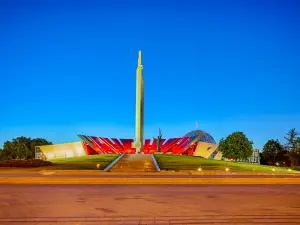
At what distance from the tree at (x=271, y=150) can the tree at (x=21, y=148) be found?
2103 inches

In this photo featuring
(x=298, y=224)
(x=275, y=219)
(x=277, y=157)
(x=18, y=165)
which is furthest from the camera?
(x=277, y=157)

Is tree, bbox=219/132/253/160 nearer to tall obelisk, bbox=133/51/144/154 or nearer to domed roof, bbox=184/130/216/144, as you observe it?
tall obelisk, bbox=133/51/144/154

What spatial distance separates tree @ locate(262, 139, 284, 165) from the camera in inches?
2793

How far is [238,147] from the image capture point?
54938mm

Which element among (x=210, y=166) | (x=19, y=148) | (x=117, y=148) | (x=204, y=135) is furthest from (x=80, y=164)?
(x=204, y=135)

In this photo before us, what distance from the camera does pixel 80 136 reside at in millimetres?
83375

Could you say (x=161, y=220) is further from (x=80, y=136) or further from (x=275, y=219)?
(x=80, y=136)

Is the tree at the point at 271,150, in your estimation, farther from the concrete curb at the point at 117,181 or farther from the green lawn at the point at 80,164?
the concrete curb at the point at 117,181

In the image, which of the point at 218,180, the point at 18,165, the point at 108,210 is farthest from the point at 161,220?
the point at 18,165

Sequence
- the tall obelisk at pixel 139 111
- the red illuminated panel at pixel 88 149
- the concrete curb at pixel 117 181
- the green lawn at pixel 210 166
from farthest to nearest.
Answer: the red illuminated panel at pixel 88 149, the tall obelisk at pixel 139 111, the green lawn at pixel 210 166, the concrete curb at pixel 117 181

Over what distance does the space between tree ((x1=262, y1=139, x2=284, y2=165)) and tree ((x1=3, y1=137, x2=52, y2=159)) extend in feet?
175

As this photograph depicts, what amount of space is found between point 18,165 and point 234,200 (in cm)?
2495

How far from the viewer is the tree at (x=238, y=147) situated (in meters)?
55.0

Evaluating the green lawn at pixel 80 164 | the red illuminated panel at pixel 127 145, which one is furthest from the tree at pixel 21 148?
the green lawn at pixel 80 164
